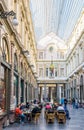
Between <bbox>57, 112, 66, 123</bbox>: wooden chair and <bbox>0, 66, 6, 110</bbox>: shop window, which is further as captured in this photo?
<bbox>57, 112, 66, 123</bbox>: wooden chair

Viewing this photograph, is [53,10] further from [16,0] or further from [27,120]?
[27,120]

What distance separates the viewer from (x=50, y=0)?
1172 inches

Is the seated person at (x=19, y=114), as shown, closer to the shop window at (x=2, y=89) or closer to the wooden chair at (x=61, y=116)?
the wooden chair at (x=61, y=116)

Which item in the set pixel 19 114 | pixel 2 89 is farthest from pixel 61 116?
pixel 2 89

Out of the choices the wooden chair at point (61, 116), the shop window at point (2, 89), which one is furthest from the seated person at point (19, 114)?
the shop window at point (2, 89)

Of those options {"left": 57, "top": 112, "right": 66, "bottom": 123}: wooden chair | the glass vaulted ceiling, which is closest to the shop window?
{"left": 57, "top": 112, "right": 66, "bottom": 123}: wooden chair

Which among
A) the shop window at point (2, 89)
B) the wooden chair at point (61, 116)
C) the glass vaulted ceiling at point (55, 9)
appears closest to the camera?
the shop window at point (2, 89)

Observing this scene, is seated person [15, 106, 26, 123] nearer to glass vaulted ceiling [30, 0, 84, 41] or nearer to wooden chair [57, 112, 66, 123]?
wooden chair [57, 112, 66, 123]

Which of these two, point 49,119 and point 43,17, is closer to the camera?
point 49,119

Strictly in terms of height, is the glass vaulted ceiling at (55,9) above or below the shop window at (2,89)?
above

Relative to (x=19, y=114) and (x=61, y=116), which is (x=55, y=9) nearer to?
(x=61, y=116)

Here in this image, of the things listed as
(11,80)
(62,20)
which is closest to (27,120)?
(11,80)

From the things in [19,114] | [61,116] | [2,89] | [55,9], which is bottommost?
[61,116]

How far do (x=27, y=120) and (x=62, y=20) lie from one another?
2344 cm
